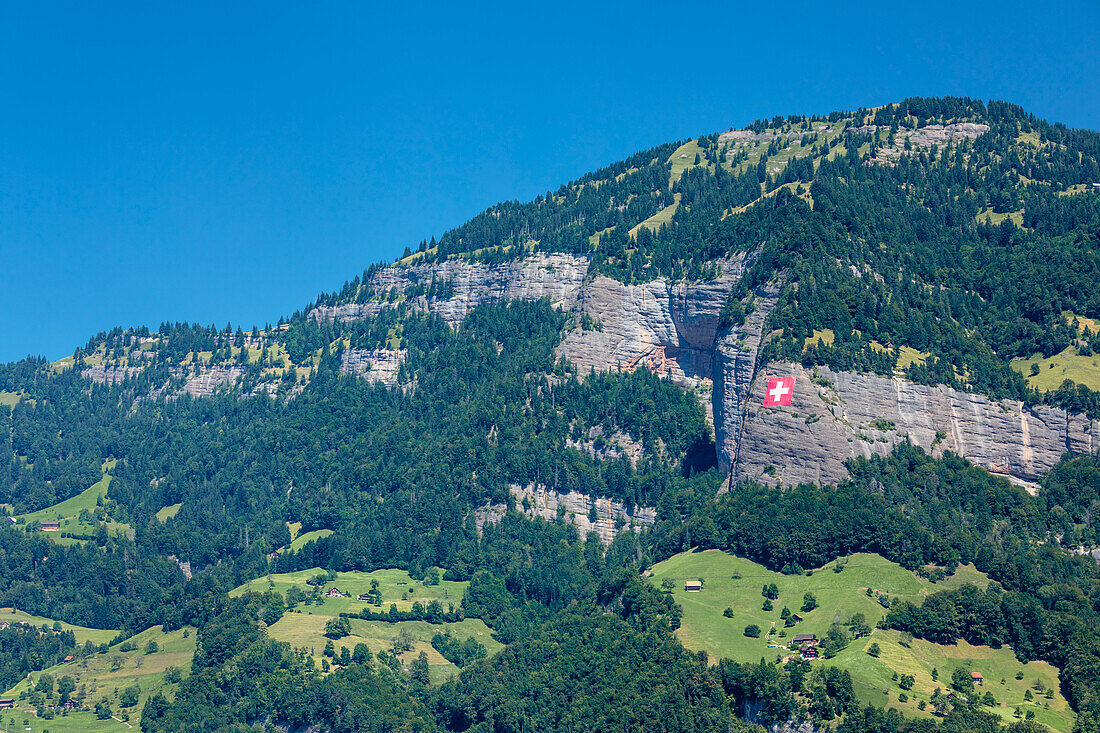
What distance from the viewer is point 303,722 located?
196250 mm

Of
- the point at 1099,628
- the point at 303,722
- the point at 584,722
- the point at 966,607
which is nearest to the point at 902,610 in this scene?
the point at 966,607

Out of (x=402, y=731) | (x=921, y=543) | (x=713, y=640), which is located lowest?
(x=402, y=731)

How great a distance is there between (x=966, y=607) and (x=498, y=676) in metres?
65.9

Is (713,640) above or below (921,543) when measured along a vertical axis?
below

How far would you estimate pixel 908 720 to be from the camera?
504ft

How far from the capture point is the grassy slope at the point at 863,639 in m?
163

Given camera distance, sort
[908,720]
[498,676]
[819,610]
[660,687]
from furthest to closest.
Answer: [498,676] → [819,610] → [660,687] → [908,720]

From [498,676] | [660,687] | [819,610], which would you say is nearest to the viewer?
[660,687]

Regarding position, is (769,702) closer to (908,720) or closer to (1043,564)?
(908,720)

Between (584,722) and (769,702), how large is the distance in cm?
2584

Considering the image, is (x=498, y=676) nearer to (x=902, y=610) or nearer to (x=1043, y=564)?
(x=902, y=610)

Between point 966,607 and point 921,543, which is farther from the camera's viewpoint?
point 921,543

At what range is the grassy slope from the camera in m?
163

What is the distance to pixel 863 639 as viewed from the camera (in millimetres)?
173750
